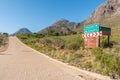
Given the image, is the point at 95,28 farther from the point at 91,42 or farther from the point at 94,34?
the point at 91,42

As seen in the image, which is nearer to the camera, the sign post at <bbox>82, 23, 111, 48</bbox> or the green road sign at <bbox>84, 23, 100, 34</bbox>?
the sign post at <bbox>82, 23, 111, 48</bbox>

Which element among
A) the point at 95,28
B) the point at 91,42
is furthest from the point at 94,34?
the point at 91,42

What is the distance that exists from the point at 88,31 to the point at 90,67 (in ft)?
31.1

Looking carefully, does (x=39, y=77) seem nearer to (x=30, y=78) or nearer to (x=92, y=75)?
(x=30, y=78)

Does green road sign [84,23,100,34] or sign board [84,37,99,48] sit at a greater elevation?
green road sign [84,23,100,34]

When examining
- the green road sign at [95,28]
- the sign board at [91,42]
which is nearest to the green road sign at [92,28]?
the green road sign at [95,28]

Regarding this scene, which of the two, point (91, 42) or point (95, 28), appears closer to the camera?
point (95, 28)

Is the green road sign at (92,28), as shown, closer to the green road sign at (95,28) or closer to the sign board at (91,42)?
the green road sign at (95,28)

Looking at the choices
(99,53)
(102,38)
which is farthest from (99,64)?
(102,38)

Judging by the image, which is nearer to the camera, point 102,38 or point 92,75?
point 92,75

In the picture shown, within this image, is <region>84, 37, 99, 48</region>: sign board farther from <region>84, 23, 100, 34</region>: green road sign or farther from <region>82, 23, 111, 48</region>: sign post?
<region>84, 23, 100, 34</region>: green road sign

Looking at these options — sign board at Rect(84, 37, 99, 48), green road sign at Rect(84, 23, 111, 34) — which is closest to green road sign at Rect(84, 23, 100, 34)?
green road sign at Rect(84, 23, 111, 34)

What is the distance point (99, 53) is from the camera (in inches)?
471

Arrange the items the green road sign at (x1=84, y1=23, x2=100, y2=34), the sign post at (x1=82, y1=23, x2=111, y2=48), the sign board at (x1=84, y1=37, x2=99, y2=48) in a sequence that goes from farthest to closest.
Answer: the sign board at (x1=84, y1=37, x2=99, y2=48) → the green road sign at (x1=84, y1=23, x2=100, y2=34) → the sign post at (x1=82, y1=23, x2=111, y2=48)
